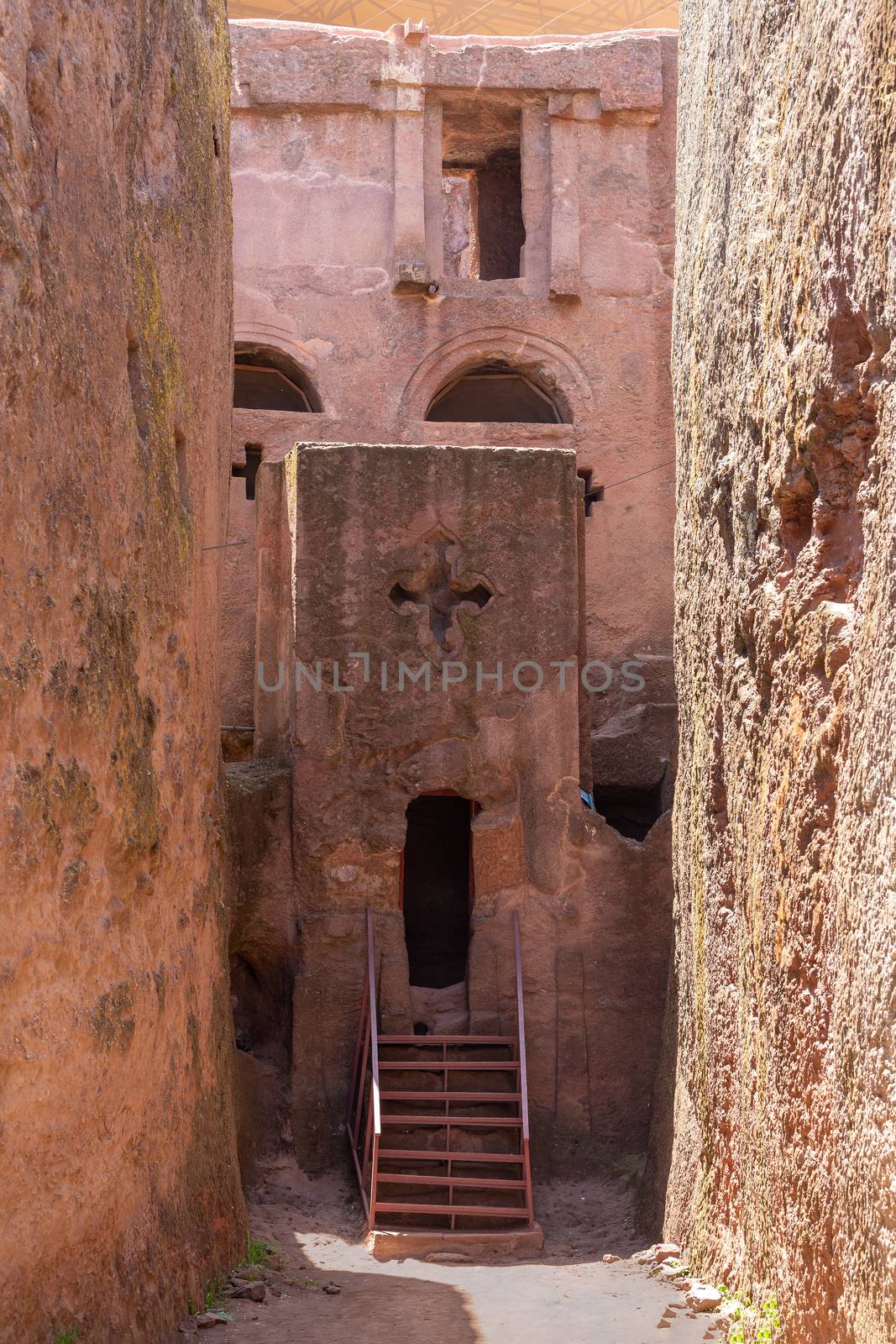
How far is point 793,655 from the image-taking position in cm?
512

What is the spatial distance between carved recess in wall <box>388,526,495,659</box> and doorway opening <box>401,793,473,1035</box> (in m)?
1.65

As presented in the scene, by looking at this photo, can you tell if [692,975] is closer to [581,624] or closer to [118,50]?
[581,624]

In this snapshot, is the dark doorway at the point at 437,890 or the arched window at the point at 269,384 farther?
the arched window at the point at 269,384

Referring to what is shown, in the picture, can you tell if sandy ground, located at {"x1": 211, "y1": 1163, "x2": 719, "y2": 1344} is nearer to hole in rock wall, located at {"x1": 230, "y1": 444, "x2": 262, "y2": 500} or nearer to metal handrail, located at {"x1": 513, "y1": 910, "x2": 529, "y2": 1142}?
metal handrail, located at {"x1": 513, "y1": 910, "x2": 529, "y2": 1142}

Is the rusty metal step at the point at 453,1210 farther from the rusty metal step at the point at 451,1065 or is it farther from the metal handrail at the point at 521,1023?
the rusty metal step at the point at 451,1065

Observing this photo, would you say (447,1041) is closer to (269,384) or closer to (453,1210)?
(453,1210)

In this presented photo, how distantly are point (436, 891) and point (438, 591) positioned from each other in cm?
250

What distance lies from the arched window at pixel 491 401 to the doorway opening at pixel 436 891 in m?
4.98

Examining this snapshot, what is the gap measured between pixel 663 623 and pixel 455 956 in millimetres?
3875

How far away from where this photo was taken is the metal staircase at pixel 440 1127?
332 inches

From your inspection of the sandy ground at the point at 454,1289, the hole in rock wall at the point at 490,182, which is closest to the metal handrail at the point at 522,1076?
the sandy ground at the point at 454,1289

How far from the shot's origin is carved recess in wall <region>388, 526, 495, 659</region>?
9.85m

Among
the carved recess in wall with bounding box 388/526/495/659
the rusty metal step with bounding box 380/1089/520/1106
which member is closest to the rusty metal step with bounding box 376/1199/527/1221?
the rusty metal step with bounding box 380/1089/520/1106

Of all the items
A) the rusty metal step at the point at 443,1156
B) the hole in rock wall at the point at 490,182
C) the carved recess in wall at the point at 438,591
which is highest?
the hole in rock wall at the point at 490,182
